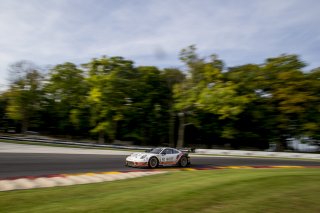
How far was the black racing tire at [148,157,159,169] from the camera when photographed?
15.9m

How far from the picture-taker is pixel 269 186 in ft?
26.8

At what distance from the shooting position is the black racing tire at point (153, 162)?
15.9 m

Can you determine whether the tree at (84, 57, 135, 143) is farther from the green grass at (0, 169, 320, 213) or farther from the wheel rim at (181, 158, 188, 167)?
the green grass at (0, 169, 320, 213)

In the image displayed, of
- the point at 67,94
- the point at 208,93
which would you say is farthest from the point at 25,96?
the point at 208,93

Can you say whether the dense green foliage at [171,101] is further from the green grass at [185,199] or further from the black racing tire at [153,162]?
the green grass at [185,199]

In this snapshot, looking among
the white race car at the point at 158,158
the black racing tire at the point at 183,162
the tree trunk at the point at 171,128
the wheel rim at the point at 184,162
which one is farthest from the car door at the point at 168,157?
the tree trunk at the point at 171,128

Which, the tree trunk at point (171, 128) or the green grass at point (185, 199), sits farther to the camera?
the tree trunk at point (171, 128)

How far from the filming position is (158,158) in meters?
16.3

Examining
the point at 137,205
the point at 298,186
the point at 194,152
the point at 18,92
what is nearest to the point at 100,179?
the point at 137,205

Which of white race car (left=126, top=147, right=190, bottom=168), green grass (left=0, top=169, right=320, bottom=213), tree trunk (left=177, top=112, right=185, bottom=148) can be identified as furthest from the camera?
tree trunk (left=177, top=112, right=185, bottom=148)

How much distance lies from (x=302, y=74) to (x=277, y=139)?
837cm

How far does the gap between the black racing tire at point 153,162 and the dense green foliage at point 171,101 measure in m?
21.2

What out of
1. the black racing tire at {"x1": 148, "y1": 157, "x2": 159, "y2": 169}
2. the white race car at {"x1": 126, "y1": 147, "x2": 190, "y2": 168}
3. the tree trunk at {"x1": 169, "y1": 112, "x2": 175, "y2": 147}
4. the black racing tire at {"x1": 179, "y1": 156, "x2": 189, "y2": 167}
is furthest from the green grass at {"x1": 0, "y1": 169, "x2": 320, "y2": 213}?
the tree trunk at {"x1": 169, "y1": 112, "x2": 175, "y2": 147}

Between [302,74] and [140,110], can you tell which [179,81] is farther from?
[302,74]
